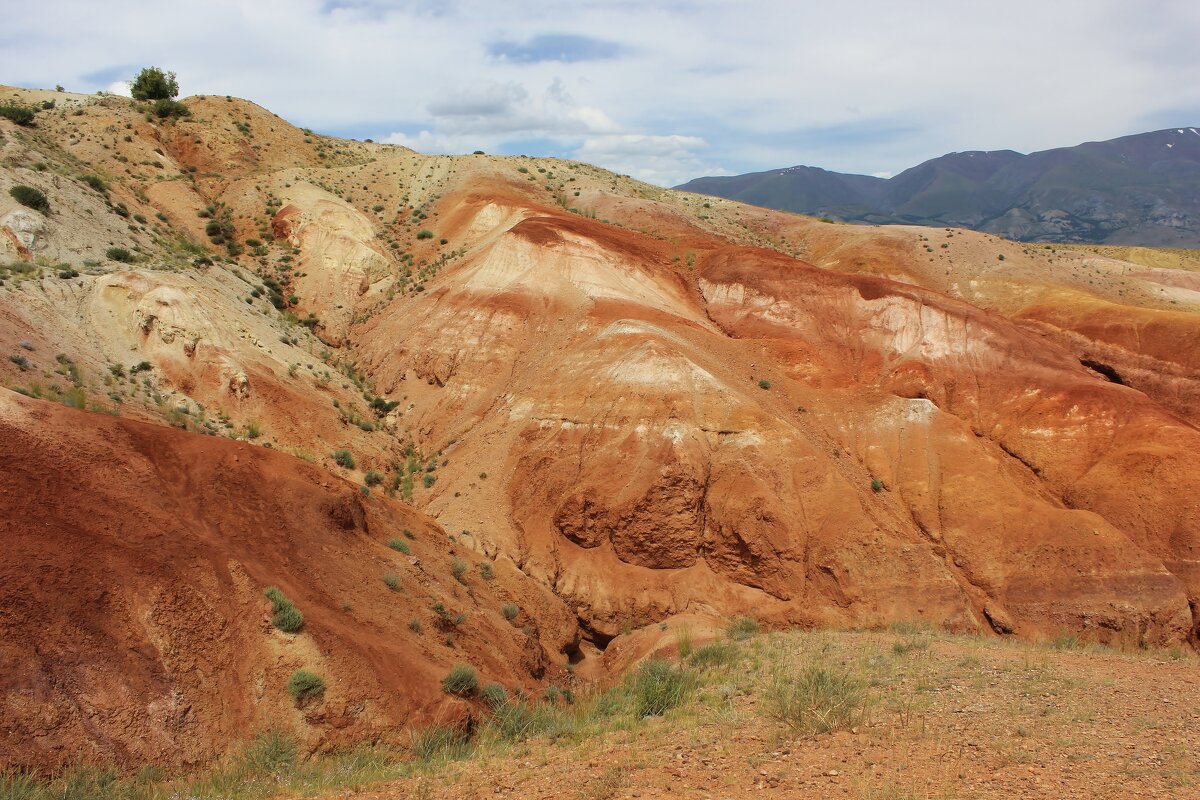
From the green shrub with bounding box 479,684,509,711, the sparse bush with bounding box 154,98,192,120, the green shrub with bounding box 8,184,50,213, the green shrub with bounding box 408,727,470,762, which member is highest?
the sparse bush with bounding box 154,98,192,120

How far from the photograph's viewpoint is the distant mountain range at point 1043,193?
14350cm

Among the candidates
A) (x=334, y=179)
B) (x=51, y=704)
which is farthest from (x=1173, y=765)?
(x=334, y=179)

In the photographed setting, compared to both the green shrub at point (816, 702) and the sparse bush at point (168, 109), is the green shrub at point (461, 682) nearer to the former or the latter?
the green shrub at point (816, 702)

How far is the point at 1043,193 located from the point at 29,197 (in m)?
183

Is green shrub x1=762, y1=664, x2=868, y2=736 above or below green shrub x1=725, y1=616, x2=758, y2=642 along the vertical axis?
above

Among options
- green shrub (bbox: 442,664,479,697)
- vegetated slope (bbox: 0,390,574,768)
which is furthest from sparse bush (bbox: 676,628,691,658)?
green shrub (bbox: 442,664,479,697)

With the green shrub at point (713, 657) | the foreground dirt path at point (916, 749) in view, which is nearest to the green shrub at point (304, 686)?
the foreground dirt path at point (916, 749)

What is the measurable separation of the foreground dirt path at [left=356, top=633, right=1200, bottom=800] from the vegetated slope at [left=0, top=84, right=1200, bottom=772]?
686cm

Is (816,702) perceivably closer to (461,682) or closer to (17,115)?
(461,682)

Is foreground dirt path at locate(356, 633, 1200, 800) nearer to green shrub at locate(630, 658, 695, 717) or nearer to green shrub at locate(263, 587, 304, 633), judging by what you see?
green shrub at locate(630, 658, 695, 717)

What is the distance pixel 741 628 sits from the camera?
62.4ft

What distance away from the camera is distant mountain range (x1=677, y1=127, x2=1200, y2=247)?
471ft

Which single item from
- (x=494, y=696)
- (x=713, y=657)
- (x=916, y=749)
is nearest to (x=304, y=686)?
(x=494, y=696)

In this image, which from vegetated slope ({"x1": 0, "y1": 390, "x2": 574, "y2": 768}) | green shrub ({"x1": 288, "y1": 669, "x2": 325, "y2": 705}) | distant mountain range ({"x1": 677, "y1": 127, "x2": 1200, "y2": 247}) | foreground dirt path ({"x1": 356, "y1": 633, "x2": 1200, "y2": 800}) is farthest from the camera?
distant mountain range ({"x1": 677, "y1": 127, "x2": 1200, "y2": 247})
